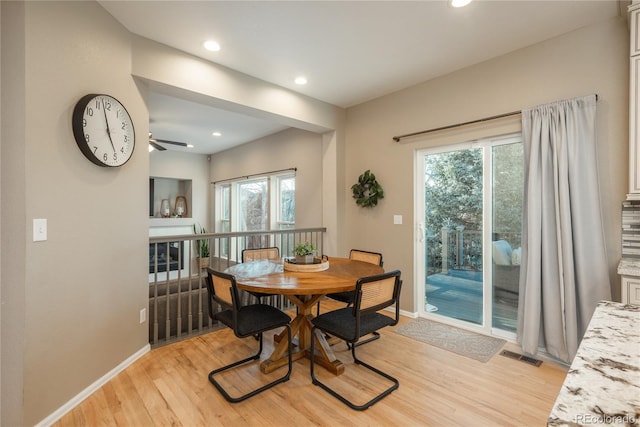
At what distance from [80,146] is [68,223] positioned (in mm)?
522

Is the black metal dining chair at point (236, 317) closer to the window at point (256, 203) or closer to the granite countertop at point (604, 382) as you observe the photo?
the granite countertop at point (604, 382)

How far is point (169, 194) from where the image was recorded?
24.2ft

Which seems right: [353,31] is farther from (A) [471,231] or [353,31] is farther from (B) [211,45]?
(A) [471,231]

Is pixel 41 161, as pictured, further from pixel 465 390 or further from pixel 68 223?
pixel 465 390

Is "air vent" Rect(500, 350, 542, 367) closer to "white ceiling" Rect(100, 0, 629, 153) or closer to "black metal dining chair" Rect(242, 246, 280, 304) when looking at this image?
"black metal dining chair" Rect(242, 246, 280, 304)

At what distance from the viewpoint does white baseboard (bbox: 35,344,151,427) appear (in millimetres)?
1831

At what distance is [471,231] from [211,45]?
10.3 feet

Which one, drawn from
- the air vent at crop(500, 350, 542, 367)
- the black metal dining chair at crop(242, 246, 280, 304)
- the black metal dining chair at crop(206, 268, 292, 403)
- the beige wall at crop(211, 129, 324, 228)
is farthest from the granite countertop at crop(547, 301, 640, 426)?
the beige wall at crop(211, 129, 324, 228)

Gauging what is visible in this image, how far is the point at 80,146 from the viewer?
6.68ft

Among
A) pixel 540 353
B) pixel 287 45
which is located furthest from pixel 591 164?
pixel 287 45

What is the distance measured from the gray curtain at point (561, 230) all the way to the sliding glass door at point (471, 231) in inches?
10.5

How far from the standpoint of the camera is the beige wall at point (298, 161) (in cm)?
Answer: 475

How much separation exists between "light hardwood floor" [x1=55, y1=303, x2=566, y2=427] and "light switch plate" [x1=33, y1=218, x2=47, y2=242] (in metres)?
1.13

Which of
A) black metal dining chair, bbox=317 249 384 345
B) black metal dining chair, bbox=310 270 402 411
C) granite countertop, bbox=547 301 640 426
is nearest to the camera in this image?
granite countertop, bbox=547 301 640 426
